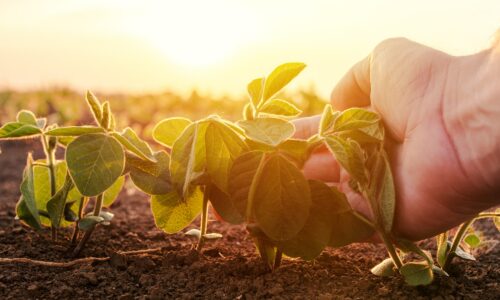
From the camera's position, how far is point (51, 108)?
9086mm

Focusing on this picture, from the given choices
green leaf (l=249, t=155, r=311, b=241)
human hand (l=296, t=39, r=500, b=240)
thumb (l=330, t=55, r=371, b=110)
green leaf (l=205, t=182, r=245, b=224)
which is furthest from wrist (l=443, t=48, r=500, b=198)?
green leaf (l=205, t=182, r=245, b=224)

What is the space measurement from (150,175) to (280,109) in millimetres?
470

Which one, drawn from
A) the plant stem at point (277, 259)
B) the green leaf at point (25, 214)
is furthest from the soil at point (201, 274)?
the green leaf at point (25, 214)

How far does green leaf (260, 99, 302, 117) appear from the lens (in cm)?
176

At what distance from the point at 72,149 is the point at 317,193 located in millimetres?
736

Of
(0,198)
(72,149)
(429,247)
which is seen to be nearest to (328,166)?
(429,247)

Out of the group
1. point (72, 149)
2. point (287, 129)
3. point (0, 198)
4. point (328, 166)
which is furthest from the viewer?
point (0, 198)

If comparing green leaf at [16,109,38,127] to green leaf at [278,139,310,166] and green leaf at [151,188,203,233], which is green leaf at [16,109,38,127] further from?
green leaf at [278,139,310,166]

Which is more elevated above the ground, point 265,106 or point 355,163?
point 265,106

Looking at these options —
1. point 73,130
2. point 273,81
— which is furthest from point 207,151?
point 73,130

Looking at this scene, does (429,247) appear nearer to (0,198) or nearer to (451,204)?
(451,204)

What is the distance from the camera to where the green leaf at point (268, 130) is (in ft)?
4.95

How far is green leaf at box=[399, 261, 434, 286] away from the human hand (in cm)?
19

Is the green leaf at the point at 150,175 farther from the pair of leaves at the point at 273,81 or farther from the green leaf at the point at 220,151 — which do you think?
the pair of leaves at the point at 273,81
